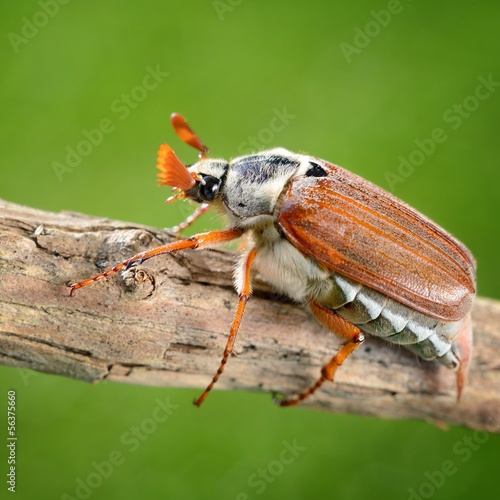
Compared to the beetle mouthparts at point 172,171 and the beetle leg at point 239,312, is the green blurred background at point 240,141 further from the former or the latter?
the beetle leg at point 239,312

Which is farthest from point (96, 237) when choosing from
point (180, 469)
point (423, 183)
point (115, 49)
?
point (423, 183)

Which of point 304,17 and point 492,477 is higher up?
point 304,17

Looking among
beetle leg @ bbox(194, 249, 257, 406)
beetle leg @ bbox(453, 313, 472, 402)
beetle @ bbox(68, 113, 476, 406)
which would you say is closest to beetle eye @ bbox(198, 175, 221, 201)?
beetle @ bbox(68, 113, 476, 406)

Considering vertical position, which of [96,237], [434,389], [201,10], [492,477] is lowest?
[492,477]

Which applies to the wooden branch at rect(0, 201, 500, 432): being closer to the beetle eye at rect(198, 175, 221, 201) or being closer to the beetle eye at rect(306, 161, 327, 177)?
the beetle eye at rect(198, 175, 221, 201)

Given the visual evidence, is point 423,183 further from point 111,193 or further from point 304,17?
point 111,193

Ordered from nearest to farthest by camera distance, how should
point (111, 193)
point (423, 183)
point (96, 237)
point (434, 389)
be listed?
point (96, 237) < point (434, 389) < point (111, 193) < point (423, 183)
